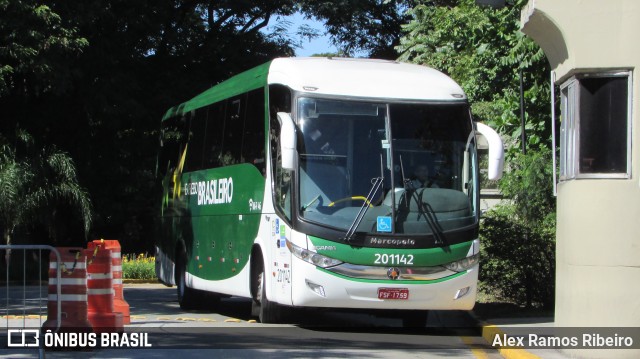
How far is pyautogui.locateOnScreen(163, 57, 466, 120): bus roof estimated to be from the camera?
1488 centimetres

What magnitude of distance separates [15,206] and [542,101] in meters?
14.4

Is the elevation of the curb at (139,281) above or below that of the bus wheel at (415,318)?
below

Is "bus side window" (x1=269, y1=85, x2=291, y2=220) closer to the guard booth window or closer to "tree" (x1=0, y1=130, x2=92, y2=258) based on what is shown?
the guard booth window

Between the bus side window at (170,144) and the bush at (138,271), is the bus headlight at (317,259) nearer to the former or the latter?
the bus side window at (170,144)

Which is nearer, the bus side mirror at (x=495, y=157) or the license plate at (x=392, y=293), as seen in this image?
the license plate at (x=392, y=293)

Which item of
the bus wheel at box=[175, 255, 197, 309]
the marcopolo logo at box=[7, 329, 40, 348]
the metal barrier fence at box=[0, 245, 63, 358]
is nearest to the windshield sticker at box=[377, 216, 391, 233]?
the metal barrier fence at box=[0, 245, 63, 358]

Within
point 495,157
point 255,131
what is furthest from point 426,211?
point 255,131

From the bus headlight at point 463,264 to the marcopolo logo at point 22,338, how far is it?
551 centimetres

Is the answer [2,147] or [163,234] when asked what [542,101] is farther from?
[2,147]

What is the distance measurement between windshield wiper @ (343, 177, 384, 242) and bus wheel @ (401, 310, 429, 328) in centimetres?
225

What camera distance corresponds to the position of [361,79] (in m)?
15.1

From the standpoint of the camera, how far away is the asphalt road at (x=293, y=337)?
12039mm

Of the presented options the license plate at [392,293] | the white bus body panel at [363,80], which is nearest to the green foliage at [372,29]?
the white bus body panel at [363,80]

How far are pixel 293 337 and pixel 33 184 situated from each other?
49.7 feet
